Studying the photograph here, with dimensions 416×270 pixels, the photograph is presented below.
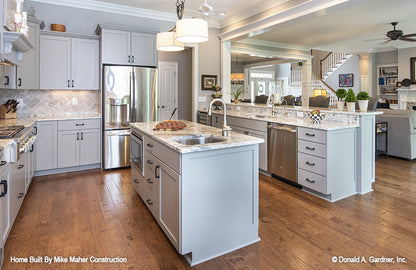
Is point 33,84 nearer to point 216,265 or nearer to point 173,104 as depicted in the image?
point 173,104

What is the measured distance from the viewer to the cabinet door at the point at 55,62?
4.35 metres

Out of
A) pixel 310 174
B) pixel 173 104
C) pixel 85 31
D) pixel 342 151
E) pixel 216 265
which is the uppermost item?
pixel 85 31

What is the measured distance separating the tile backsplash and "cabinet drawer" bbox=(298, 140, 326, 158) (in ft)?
11.6

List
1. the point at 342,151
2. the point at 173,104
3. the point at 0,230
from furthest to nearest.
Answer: the point at 173,104, the point at 342,151, the point at 0,230

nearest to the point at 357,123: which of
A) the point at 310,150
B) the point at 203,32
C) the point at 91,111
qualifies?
the point at 310,150

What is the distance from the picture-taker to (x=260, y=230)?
254 cm

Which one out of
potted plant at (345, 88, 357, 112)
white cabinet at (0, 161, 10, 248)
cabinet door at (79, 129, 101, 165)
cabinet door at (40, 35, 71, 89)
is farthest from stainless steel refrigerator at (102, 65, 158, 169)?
potted plant at (345, 88, 357, 112)

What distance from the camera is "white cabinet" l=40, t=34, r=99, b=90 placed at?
4371mm

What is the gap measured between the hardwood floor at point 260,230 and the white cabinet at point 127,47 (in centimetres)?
228

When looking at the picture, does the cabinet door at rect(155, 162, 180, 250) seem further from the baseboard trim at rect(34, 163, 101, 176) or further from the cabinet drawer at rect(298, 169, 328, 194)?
the baseboard trim at rect(34, 163, 101, 176)

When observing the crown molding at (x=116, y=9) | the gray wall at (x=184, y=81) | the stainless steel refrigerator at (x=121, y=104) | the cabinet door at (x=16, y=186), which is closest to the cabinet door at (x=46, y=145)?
the stainless steel refrigerator at (x=121, y=104)

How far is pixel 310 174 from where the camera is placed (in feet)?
11.2

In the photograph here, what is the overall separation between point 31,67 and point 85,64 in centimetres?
81

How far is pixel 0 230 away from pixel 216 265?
162 centimetres
